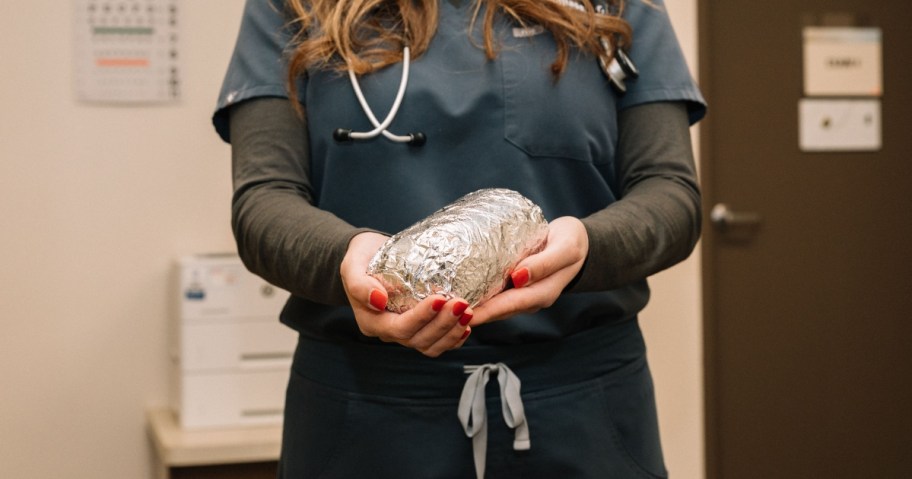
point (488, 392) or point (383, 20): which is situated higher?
point (383, 20)

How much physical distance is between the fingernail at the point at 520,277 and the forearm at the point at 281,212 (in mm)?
145

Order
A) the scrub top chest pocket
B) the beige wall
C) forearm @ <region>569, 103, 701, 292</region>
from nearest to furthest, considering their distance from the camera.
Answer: forearm @ <region>569, 103, 701, 292</region>
the scrub top chest pocket
the beige wall

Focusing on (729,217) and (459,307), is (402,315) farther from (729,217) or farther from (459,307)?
(729,217)

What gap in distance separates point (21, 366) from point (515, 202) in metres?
1.62

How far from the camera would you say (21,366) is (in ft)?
6.77

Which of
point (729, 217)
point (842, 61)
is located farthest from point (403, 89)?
point (842, 61)

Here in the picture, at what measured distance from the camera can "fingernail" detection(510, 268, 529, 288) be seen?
2.49 feet

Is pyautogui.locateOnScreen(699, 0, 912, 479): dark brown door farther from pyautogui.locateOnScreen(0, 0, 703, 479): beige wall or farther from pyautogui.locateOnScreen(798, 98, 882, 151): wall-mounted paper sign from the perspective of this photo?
pyautogui.locateOnScreen(0, 0, 703, 479): beige wall

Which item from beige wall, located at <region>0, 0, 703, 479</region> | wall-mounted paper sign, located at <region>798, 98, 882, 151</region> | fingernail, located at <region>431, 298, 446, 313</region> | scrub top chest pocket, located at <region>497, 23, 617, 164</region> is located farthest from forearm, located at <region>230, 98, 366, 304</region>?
wall-mounted paper sign, located at <region>798, 98, 882, 151</region>

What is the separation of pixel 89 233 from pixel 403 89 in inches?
55.2

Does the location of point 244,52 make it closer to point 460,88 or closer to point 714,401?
point 460,88

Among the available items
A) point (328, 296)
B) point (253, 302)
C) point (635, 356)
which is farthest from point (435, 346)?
point (253, 302)

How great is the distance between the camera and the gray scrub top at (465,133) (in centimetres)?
92

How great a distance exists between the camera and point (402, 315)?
2.43 ft
